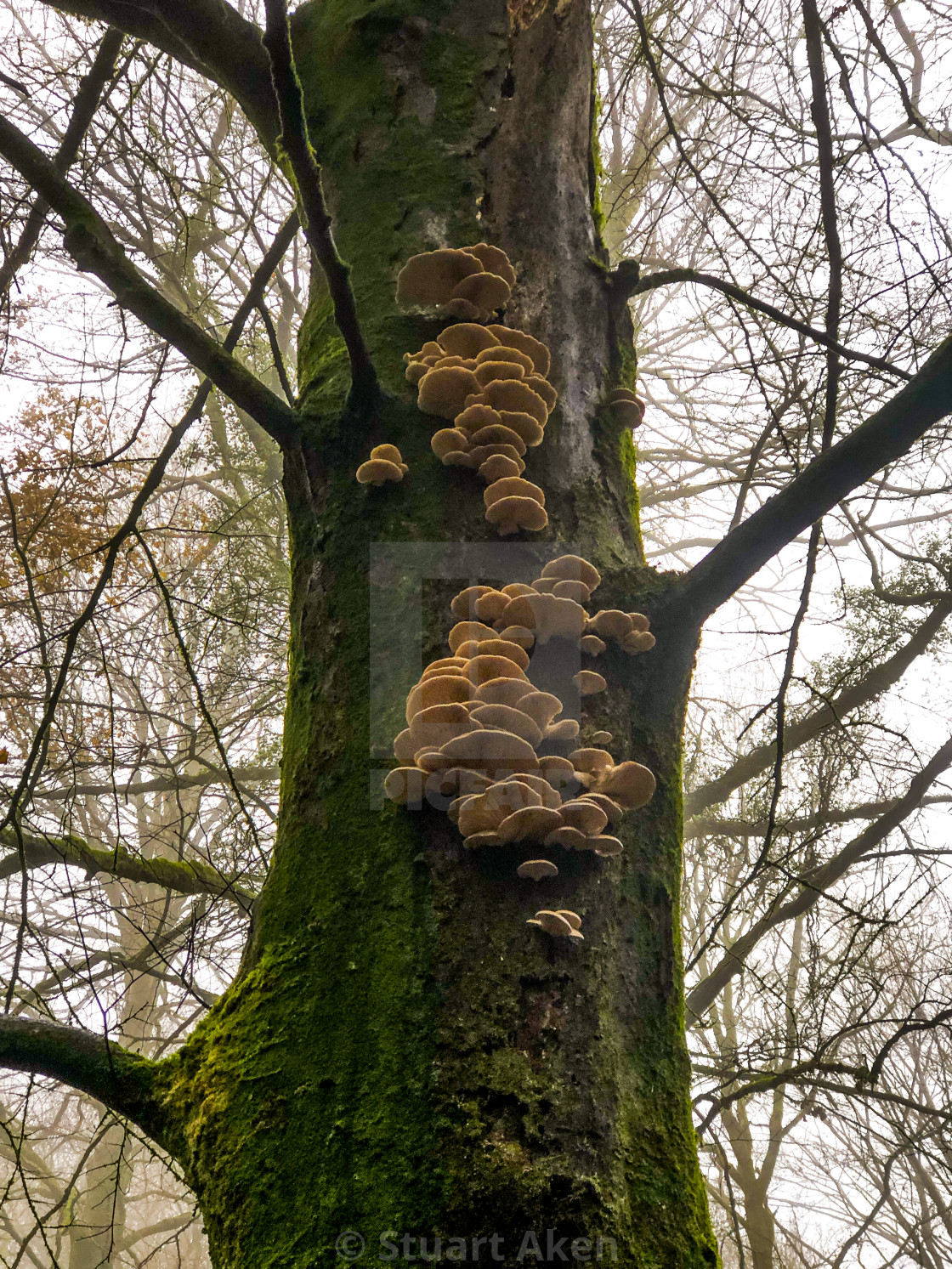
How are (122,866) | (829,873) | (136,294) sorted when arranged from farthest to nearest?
(829,873) → (122,866) → (136,294)

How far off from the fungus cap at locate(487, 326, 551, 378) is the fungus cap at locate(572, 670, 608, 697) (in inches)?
32.3

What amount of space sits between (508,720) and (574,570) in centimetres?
41

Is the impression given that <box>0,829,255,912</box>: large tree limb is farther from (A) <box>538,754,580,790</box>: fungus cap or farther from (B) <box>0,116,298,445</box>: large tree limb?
(A) <box>538,754,580,790</box>: fungus cap

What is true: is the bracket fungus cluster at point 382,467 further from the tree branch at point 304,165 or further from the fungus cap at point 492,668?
the fungus cap at point 492,668

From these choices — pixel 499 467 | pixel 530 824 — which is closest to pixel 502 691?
pixel 530 824

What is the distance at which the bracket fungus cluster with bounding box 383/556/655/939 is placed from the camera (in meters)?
1.44

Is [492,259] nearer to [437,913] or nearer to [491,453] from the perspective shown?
[491,453]

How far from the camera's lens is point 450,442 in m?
1.92

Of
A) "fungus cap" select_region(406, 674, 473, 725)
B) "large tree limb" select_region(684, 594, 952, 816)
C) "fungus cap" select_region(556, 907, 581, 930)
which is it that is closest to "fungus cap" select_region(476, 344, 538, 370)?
"fungus cap" select_region(406, 674, 473, 725)

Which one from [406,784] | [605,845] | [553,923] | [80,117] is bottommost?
[553,923]

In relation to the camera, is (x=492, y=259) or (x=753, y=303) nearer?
(x=492, y=259)

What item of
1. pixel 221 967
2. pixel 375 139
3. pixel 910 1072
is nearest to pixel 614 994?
pixel 375 139

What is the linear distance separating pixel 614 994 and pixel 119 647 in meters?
4.41

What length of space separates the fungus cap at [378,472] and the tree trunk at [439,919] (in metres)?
0.04
